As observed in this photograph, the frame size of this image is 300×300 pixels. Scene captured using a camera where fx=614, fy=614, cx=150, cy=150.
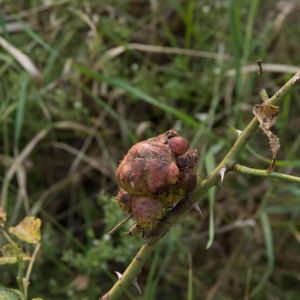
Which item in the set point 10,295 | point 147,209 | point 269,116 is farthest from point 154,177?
point 10,295

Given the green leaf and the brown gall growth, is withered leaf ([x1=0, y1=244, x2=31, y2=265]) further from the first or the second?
the brown gall growth

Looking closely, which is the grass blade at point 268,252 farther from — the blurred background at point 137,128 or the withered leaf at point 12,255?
the withered leaf at point 12,255

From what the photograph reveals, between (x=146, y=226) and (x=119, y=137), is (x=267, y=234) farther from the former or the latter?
(x=146, y=226)

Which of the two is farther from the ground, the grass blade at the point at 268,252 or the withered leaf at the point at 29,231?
the withered leaf at the point at 29,231

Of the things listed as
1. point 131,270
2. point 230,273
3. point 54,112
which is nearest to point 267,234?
point 230,273

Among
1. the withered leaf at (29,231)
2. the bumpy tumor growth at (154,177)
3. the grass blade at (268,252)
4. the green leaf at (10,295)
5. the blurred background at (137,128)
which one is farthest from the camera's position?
the blurred background at (137,128)

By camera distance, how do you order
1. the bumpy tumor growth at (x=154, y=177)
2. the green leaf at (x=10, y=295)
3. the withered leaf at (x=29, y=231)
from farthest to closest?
the withered leaf at (x=29, y=231) → the green leaf at (x=10, y=295) → the bumpy tumor growth at (x=154, y=177)

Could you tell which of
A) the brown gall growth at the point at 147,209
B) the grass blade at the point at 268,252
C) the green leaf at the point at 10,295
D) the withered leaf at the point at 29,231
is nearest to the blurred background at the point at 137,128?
the grass blade at the point at 268,252

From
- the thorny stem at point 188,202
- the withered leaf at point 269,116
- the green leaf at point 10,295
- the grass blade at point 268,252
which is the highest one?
the withered leaf at point 269,116
